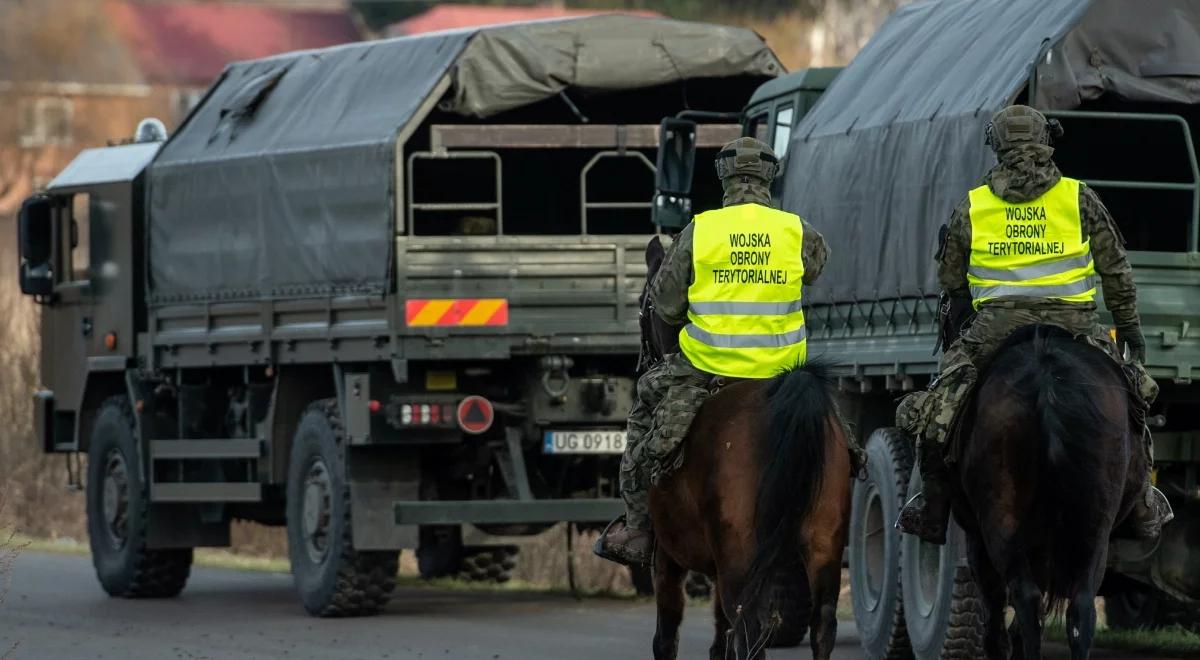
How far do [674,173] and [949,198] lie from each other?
2.76 m

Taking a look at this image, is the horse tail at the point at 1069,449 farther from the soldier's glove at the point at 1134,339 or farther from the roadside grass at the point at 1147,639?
the roadside grass at the point at 1147,639

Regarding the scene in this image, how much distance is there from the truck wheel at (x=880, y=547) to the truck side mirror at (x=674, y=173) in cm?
183

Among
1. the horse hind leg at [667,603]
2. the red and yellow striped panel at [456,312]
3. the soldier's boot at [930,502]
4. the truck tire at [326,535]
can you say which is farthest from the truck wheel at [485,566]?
the horse hind leg at [667,603]

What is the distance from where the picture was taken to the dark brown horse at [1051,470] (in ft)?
31.9

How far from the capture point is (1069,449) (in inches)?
381

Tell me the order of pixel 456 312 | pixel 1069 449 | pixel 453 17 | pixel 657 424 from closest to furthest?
pixel 1069 449
pixel 657 424
pixel 456 312
pixel 453 17

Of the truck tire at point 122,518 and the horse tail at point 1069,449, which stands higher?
the horse tail at point 1069,449

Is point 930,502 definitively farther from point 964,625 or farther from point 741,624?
point 741,624

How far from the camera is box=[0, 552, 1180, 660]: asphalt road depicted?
14242mm

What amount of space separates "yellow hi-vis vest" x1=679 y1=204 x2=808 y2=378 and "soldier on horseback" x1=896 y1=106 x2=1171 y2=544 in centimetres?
70

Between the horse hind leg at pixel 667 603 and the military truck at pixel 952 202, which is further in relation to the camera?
the military truck at pixel 952 202

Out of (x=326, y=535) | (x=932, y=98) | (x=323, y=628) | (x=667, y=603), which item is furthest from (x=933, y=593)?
(x=326, y=535)

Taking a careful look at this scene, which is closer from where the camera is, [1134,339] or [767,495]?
[767,495]

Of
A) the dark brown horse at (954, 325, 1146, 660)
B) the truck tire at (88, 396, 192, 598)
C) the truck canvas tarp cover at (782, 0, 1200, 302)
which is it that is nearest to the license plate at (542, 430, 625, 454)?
the truck canvas tarp cover at (782, 0, 1200, 302)
